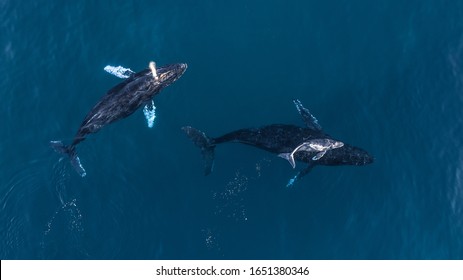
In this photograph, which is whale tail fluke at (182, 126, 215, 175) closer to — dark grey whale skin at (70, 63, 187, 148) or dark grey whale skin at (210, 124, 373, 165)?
dark grey whale skin at (210, 124, 373, 165)

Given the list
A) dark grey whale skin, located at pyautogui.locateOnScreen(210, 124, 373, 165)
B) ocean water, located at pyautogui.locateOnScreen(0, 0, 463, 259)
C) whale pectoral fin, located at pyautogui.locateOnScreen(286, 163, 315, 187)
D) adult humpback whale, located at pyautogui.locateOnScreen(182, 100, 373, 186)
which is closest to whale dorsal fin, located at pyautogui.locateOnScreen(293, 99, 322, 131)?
adult humpback whale, located at pyautogui.locateOnScreen(182, 100, 373, 186)

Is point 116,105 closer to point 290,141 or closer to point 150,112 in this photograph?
point 150,112

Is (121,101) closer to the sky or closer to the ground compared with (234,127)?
closer to the sky

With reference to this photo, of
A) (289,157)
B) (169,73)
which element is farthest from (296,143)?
(169,73)

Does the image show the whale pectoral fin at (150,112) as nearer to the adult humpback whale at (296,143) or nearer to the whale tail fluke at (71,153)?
the adult humpback whale at (296,143)
